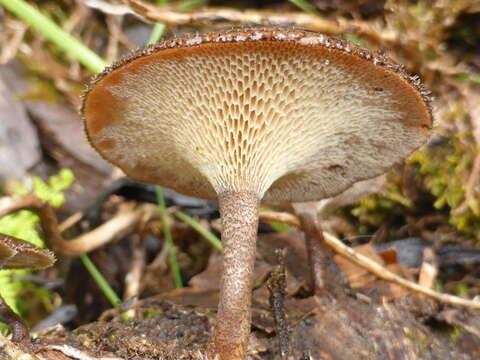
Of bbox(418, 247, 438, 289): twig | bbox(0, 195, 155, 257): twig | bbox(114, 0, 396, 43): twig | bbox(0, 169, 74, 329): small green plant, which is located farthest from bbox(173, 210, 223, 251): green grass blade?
bbox(114, 0, 396, 43): twig

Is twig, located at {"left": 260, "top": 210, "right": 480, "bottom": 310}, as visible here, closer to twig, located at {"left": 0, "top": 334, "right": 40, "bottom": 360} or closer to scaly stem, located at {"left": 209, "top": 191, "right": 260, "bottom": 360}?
scaly stem, located at {"left": 209, "top": 191, "right": 260, "bottom": 360}

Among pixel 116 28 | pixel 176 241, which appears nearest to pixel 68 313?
pixel 176 241

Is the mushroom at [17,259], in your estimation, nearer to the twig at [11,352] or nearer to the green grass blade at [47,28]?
the twig at [11,352]

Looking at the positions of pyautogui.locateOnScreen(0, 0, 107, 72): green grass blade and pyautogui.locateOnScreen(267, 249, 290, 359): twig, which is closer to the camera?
pyautogui.locateOnScreen(267, 249, 290, 359): twig

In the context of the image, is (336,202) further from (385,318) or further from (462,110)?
(462,110)

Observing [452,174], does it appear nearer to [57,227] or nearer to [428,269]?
[428,269]

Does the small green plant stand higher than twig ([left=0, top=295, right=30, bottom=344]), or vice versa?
the small green plant

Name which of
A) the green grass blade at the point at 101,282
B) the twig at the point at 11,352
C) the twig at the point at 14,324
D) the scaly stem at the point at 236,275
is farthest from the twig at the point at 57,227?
the scaly stem at the point at 236,275

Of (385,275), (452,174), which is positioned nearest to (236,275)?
(385,275)
